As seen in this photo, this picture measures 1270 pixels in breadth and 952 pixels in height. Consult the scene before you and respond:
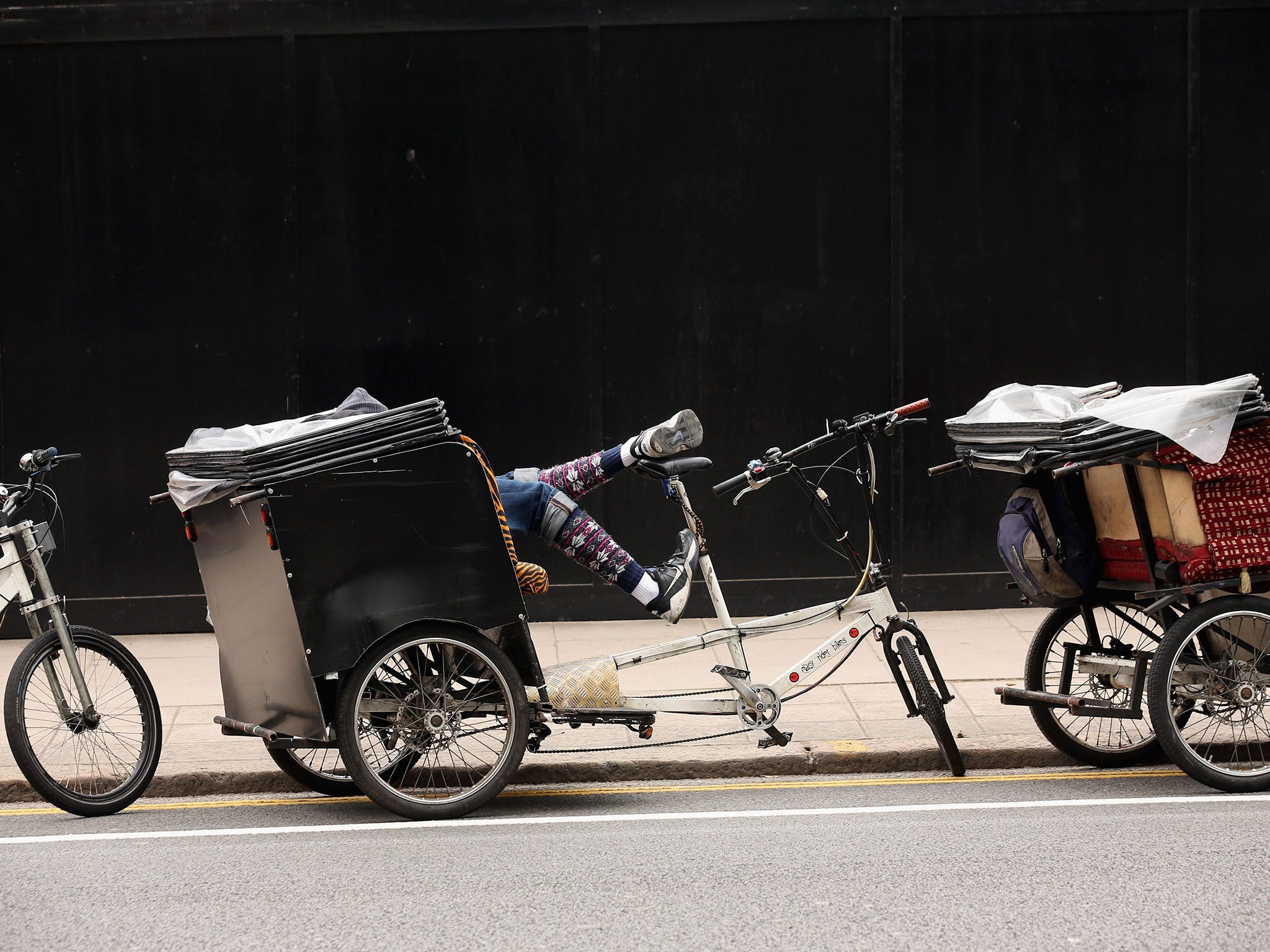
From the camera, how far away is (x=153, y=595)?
9.62 meters

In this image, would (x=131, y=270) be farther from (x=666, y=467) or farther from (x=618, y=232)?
(x=666, y=467)

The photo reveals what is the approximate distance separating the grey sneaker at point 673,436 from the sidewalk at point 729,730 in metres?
1.24

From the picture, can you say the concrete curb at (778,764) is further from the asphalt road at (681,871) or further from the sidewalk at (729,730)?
the asphalt road at (681,871)

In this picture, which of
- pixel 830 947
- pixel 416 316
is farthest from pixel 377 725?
pixel 416 316

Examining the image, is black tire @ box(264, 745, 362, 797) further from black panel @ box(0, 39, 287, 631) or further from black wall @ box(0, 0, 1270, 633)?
black panel @ box(0, 39, 287, 631)

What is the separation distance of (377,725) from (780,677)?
65.3 inches

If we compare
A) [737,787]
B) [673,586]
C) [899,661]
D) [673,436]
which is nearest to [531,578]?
[673,586]

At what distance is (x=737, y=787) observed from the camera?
6.20 metres

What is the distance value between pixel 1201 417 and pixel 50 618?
460 centimetres

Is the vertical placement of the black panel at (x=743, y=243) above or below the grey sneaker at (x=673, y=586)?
above

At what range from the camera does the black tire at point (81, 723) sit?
18.1 feet

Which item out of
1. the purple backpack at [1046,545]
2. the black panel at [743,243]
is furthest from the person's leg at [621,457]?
the black panel at [743,243]

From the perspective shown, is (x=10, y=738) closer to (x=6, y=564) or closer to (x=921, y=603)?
(x=6, y=564)

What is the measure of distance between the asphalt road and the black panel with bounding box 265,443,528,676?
83 cm
